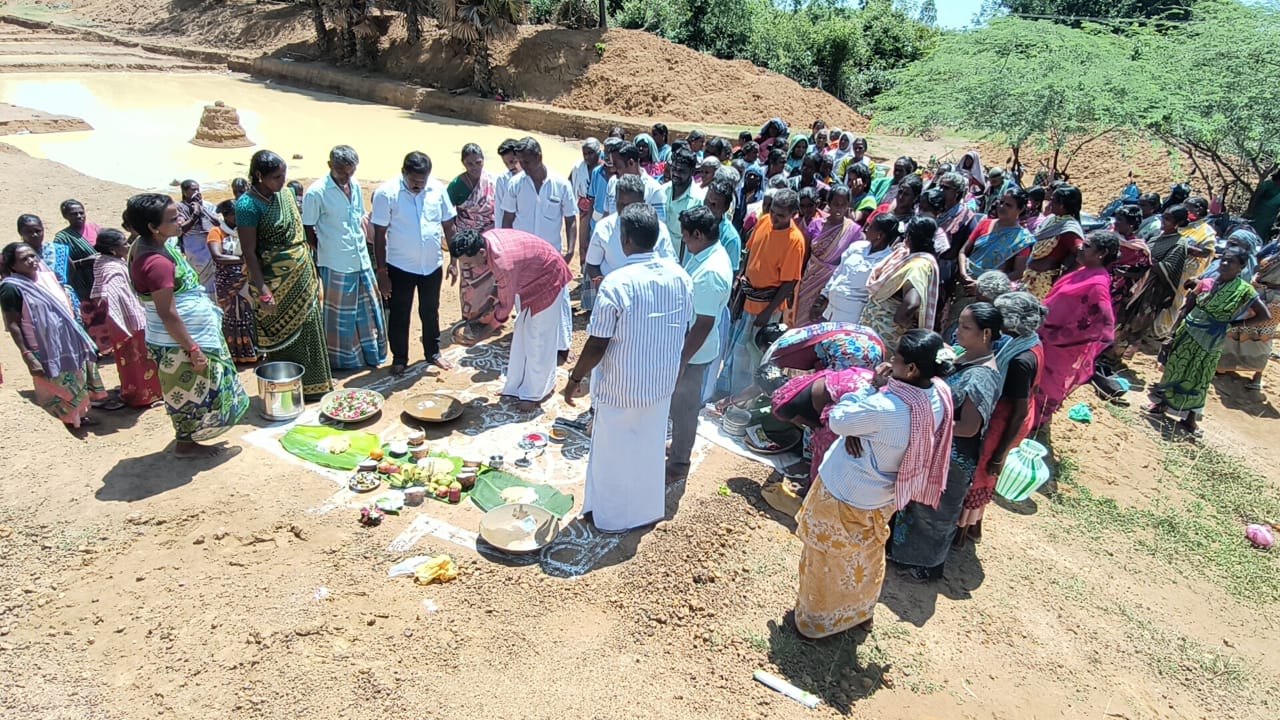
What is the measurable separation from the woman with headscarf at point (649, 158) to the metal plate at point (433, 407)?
131 inches

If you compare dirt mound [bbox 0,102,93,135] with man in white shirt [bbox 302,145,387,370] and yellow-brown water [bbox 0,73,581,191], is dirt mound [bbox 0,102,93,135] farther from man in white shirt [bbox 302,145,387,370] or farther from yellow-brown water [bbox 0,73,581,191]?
man in white shirt [bbox 302,145,387,370]

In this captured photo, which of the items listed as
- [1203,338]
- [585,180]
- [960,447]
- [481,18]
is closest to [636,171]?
[585,180]

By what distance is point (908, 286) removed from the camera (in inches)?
169

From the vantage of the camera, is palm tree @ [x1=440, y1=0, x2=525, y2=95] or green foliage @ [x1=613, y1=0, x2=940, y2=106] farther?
green foliage @ [x1=613, y1=0, x2=940, y2=106]

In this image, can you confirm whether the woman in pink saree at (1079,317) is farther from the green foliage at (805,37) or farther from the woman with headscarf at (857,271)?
the green foliage at (805,37)

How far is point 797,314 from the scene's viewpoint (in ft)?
19.4

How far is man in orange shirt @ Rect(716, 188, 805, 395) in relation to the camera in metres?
4.93

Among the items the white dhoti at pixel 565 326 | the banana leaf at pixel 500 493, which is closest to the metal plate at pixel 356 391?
the banana leaf at pixel 500 493

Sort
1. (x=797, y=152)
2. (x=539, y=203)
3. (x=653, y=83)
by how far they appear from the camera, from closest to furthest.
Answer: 1. (x=539, y=203)
2. (x=797, y=152)
3. (x=653, y=83)

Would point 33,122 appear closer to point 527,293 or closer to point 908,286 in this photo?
point 527,293

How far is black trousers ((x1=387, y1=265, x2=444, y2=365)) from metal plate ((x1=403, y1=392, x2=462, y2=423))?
2.24 feet

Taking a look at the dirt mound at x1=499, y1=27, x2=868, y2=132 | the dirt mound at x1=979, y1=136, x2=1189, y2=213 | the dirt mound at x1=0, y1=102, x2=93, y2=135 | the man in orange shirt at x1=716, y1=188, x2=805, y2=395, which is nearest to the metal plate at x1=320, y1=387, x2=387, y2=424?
the man in orange shirt at x1=716, y1=188, x2=805, y2=395

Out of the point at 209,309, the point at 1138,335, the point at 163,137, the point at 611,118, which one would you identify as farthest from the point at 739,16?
the point at 209,309

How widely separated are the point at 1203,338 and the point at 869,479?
4.87 meters
